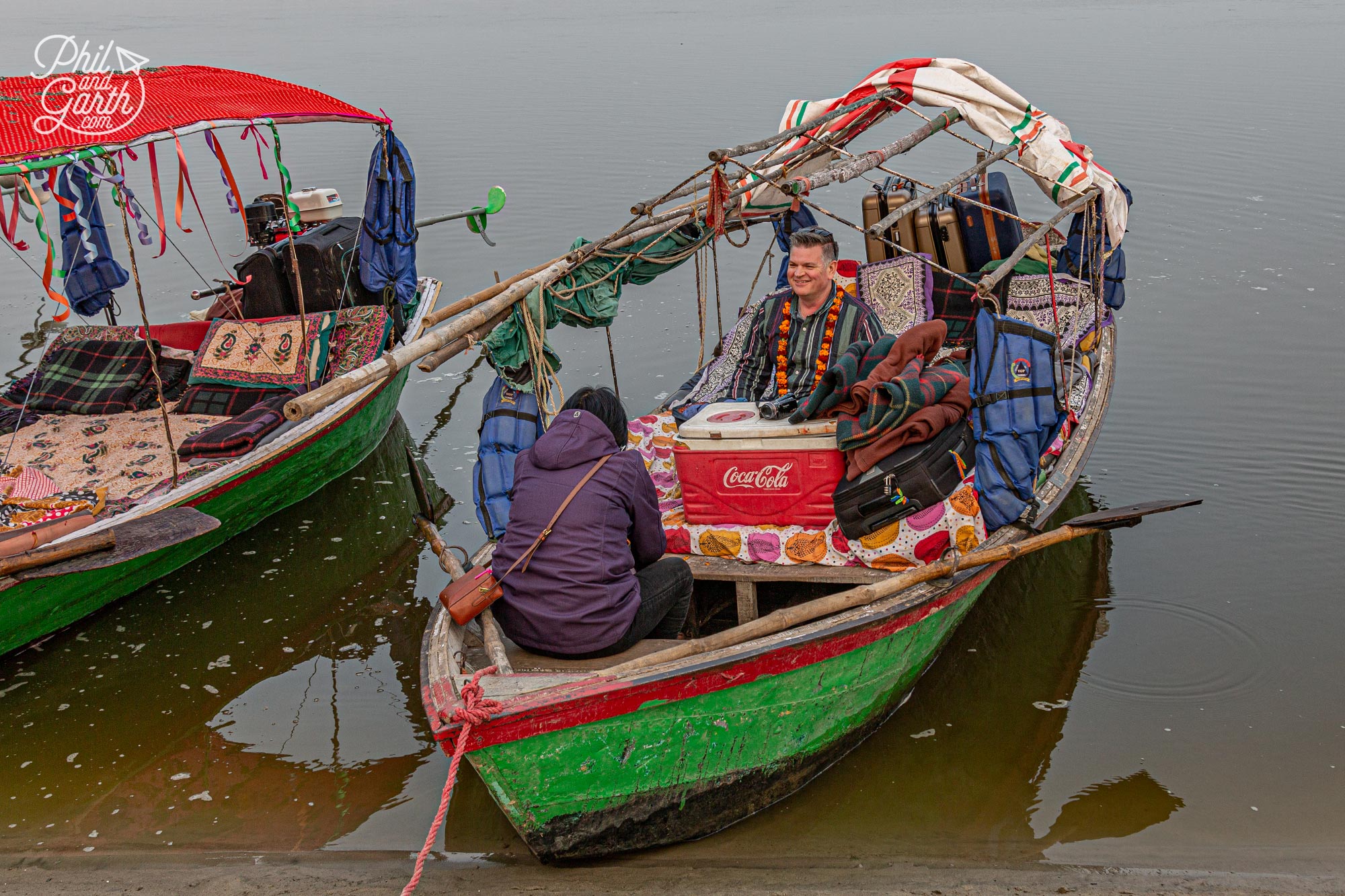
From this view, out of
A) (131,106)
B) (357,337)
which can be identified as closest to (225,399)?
(357,337)

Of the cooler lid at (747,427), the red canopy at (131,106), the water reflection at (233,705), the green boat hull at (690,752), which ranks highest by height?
the red canopy at (131,106)

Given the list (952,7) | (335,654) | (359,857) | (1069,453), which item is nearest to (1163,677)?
(1069,453)

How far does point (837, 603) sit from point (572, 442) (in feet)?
3.94

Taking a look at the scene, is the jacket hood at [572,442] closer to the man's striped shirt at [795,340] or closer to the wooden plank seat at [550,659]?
the wooden plank seat at [550,659]

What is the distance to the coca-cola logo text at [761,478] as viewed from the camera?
4777 mm

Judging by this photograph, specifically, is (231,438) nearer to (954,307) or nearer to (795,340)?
(795,340)

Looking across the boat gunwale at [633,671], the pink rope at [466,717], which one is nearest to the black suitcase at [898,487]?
the boat gunwale at [633,671]

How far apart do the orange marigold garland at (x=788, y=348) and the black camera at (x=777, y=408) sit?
0.53 metres

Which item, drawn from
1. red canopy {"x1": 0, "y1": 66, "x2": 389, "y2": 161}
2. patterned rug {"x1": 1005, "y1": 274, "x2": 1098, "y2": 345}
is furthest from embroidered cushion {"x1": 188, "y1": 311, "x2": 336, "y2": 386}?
patterned rug {"x1": 1005, "y1": 274, "x2": 1098, "y2": 345}

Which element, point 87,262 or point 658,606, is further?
point 87,262

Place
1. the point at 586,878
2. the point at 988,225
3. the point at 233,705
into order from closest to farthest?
the point at 586,878
the point at 233,705
the point at 988,225

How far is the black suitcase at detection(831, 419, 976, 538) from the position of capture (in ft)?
15.0

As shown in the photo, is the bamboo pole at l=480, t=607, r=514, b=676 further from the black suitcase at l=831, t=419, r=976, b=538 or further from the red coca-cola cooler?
the black suitcase at l=831, t=419, r=976, b=538

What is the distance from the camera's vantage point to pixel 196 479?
6.33m
